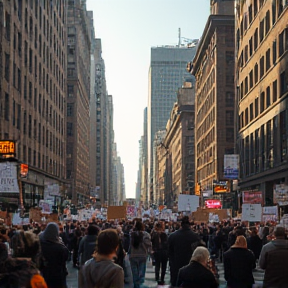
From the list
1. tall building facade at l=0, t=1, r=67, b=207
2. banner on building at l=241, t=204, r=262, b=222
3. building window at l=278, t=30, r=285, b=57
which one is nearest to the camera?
banner on building at l=241, t=204, r=262, b=222

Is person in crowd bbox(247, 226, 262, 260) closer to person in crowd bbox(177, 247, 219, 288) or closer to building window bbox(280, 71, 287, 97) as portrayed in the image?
person in crowd bbox(177, 247, 219, 288)

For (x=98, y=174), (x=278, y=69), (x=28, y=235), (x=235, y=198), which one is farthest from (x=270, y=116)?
(x=98, y=174)

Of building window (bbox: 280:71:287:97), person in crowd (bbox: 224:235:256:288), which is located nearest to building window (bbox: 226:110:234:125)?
building window (bbox: 280:71:287:97)

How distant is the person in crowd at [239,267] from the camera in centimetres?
984

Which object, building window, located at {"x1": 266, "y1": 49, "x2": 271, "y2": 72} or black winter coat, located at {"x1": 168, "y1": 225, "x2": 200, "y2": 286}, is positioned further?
building window, located at {"x1": 266, "y1": 49, "x2": 271, "y2": 72}

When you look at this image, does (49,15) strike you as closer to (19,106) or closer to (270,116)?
(19,106)

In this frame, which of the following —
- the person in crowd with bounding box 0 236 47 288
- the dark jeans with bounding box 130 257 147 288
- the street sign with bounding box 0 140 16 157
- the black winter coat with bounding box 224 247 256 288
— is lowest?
the dark jeans with bounding box 130 257 147 288

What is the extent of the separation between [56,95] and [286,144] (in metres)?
37.8

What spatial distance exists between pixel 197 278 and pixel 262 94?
4106 cm

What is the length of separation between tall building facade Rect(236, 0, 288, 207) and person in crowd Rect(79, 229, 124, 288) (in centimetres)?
3288

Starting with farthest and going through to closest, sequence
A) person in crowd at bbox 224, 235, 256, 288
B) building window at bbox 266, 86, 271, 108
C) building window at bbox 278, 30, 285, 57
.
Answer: building window at bbox 266, 86, 271, 108
building window at bbox 278, 30, 285, 57
person in crowd at bbox 224, 235, 256, 288

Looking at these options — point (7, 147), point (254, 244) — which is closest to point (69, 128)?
point (7, 147)

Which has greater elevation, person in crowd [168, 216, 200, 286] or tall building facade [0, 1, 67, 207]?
tall building facade [0, 1, 67, 207]

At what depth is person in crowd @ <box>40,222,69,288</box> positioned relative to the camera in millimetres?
9508
